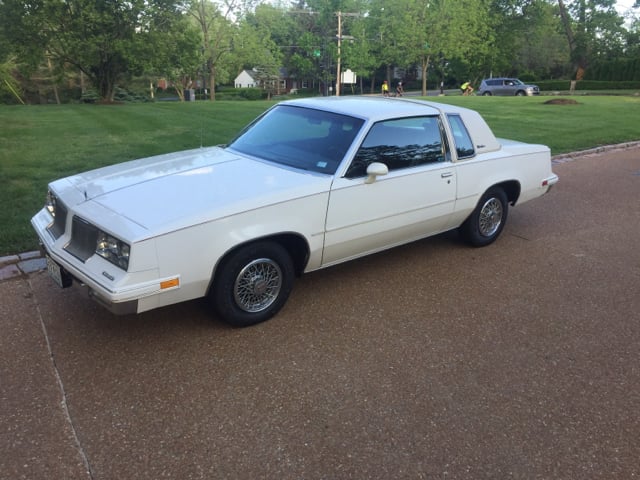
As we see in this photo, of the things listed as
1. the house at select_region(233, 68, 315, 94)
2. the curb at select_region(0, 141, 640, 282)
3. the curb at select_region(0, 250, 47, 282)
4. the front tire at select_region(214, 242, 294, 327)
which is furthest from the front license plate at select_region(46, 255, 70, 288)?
the house at select_region(233, 68, 315, 94)

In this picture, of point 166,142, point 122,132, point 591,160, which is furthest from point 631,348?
point 122,132

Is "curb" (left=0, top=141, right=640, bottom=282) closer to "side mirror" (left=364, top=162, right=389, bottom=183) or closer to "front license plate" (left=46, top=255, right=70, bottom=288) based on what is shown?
"front license plate" (left=46, top=255, right=70, bottom=288)

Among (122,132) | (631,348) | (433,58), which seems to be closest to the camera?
(631,348)

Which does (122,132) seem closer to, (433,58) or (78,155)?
(78,155)

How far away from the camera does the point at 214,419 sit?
2.81m

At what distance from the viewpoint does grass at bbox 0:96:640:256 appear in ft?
21.9

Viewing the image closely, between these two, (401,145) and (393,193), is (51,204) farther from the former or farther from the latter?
(401,145)

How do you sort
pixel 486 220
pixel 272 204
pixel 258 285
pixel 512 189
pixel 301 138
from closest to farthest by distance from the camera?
pixel 272 204
pixel 258 285
pixel 301 138
pixel 486 220
pixel 512 189

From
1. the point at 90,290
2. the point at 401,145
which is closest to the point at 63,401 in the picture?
the point at 90,290

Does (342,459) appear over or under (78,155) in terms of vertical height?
under

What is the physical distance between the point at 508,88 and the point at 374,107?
41187mm

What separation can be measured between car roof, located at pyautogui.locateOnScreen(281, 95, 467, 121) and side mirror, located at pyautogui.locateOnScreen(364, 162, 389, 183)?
1.66 feet

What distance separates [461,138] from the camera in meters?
5.10

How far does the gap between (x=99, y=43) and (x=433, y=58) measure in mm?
31432
